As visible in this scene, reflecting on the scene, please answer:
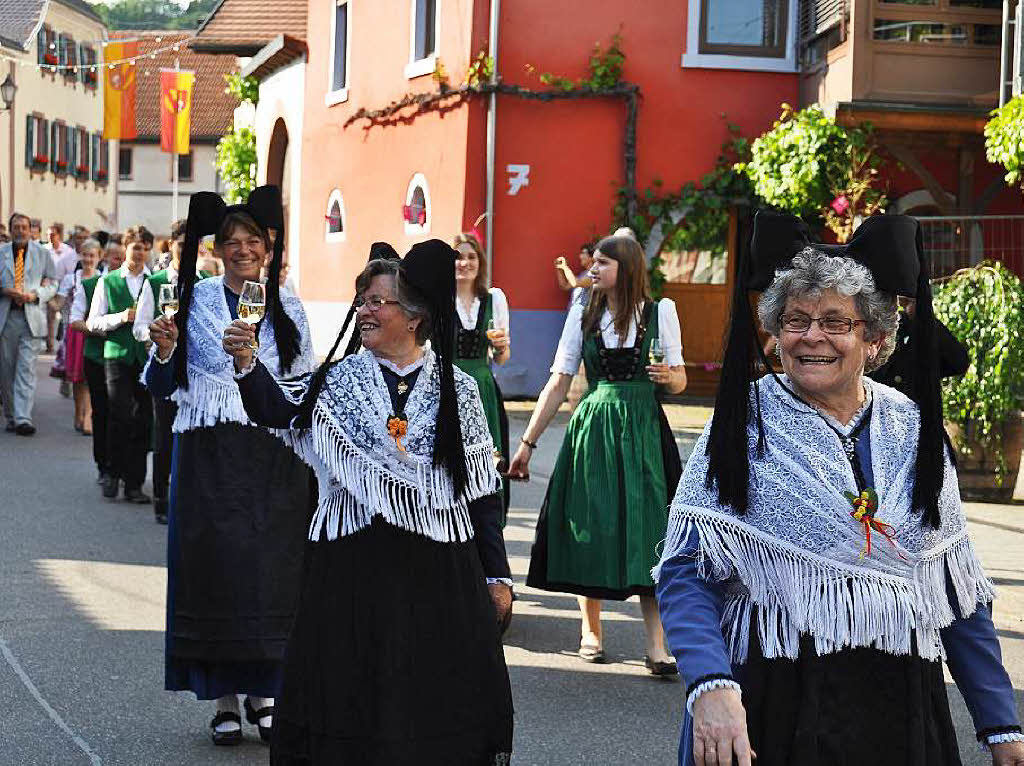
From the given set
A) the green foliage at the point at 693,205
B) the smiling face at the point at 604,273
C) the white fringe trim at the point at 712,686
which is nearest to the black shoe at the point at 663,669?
the smiling face at the point at 604,273

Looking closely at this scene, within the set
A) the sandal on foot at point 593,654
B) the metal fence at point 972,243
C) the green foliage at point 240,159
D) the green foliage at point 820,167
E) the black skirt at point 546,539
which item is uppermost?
the green foliage at point 240,159

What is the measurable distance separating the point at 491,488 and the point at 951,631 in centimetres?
165

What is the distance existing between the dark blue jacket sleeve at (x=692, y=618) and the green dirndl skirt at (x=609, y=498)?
3792 millimetres

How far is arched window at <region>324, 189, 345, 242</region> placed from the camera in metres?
26.6

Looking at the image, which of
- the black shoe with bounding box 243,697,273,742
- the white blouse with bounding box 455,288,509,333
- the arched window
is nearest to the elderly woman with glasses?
the black shoe with bounding box 243,697,273,742

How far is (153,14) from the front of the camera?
82.8 meters

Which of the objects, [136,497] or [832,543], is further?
[136,497]

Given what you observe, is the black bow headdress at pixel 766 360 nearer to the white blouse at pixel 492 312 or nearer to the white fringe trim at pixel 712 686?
the white fringe trim at pixel 712 686

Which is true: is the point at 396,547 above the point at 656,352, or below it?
below

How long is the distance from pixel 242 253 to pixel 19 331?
11.4 meters

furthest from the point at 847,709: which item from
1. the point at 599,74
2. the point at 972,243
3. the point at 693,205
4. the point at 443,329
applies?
the point at 599,74

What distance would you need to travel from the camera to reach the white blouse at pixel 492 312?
28.9ft

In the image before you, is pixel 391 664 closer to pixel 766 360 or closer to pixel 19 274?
pixel 766 360

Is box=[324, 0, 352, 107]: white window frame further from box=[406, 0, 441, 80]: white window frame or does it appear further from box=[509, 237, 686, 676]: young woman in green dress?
box=[509, 237, 686, 676]: young woman in green dress
